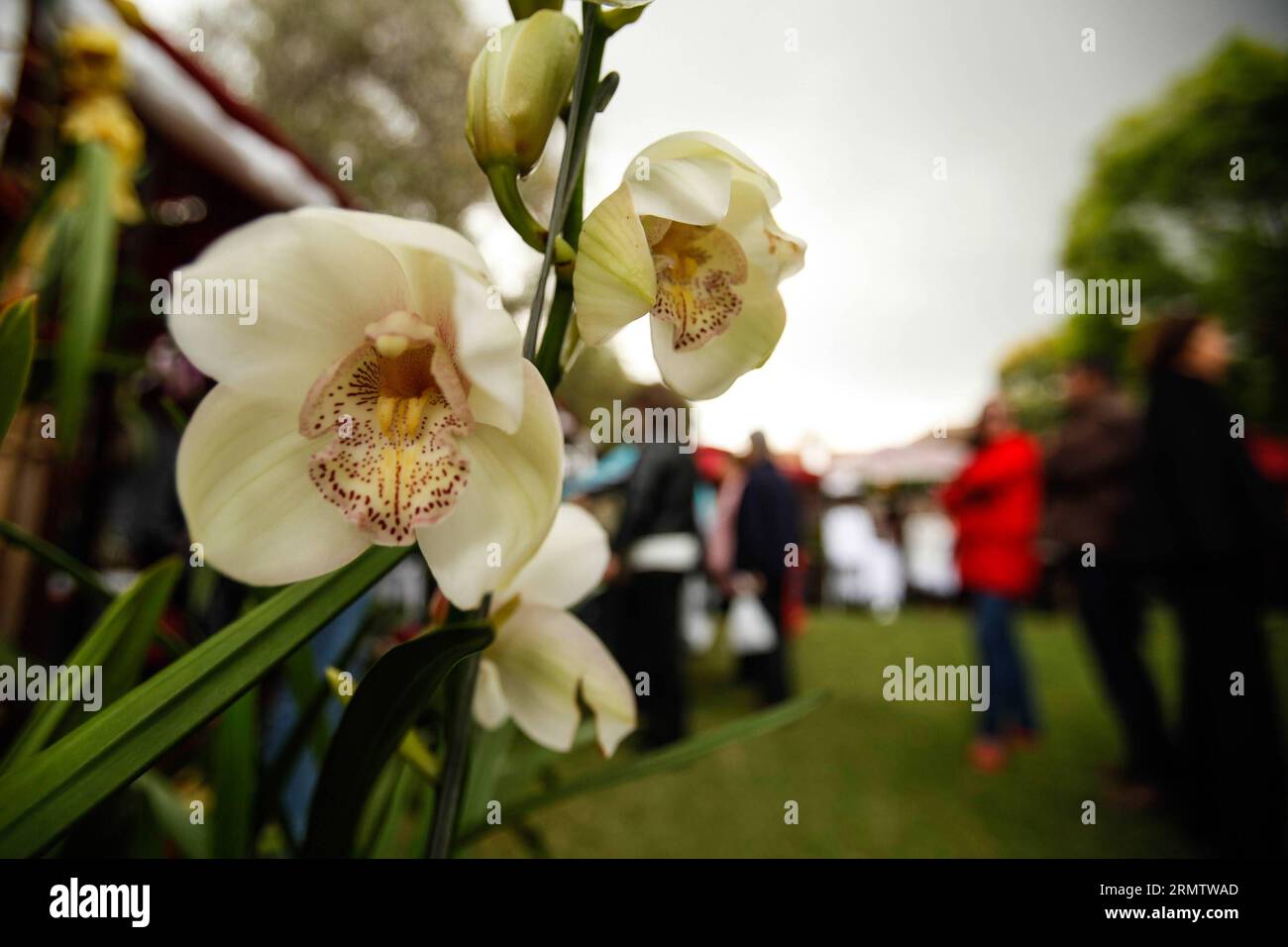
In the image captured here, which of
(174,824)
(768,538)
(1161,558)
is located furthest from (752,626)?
(174,824)

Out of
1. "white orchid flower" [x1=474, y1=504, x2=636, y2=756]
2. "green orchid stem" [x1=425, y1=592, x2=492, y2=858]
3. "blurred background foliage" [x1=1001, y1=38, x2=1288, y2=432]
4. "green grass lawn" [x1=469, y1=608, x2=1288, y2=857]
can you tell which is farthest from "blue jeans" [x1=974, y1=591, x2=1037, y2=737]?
"blurred background foliage" [x1=1001, y1=38, x2=1288, y2=432]

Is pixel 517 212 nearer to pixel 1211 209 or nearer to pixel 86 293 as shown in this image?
pixel 86 293

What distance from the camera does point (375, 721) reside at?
40 centimetres

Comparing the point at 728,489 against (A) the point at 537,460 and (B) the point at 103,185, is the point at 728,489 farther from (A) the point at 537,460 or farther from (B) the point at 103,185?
(A) the point at 537,460

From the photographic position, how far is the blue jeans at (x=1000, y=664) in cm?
294

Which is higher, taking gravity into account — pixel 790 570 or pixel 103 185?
pixel 103 185

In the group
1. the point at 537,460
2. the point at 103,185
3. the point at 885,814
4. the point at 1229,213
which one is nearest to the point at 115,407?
the point at 103,185

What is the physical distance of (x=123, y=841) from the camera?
778 millimetres

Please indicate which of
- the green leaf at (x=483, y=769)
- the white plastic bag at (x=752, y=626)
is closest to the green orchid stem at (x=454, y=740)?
the green leaf at (x=483, y=769)

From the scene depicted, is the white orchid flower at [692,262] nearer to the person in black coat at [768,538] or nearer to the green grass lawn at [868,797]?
the green grass lawn at [868,797]

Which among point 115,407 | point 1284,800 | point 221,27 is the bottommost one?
point 1284,800

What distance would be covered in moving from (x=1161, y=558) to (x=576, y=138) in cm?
236

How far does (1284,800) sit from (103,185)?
2.95 metres

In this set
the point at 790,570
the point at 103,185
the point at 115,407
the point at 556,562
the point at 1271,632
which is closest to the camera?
the point at 556,562
